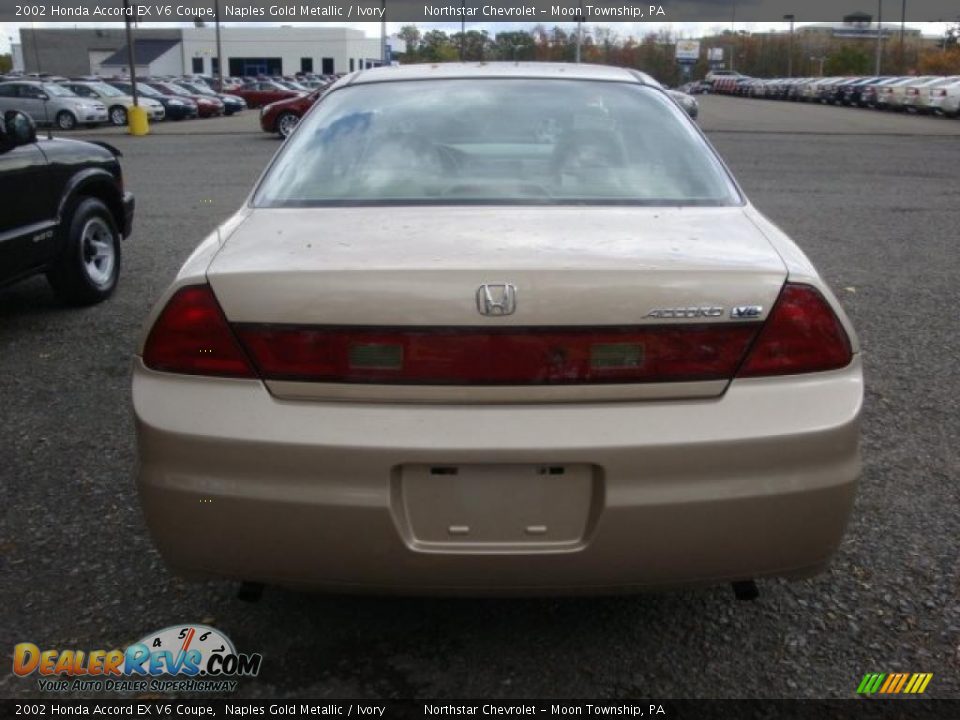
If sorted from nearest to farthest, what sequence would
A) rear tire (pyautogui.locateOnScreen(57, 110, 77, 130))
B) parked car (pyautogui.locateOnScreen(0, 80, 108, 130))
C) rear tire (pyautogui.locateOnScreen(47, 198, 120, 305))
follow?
rear tire (pyautogui.locateOnScreen(47, 198, 120, 305)) → parked car (pyautogui.locateOnScreen(0, 80, 108, 130)) → rear tire (pyautogui.locateOnScreen(57, 110, 77, 130))

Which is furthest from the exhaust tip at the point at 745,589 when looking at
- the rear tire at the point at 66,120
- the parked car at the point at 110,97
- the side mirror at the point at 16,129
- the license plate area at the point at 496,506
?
the parked car at the point at 110,97

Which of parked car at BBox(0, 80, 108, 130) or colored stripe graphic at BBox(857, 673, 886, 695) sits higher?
parked car at BBox(0, 80, 108, 130)

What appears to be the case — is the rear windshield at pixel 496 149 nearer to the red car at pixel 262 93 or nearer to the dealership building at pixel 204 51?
the red car at pixel 262 93

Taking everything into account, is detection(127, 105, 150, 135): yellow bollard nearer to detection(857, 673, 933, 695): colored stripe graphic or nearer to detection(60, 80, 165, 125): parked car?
detection(60, 80, 165, 125): parked car

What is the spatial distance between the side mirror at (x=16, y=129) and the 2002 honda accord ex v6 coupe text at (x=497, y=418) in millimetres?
3468

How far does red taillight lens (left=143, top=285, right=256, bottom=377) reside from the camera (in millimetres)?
2207


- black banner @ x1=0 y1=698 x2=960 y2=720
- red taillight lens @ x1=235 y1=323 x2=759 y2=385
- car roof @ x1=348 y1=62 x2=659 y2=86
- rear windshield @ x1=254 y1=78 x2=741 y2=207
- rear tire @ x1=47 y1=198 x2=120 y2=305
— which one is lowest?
black banner @ x1=0 y1=698 x2=960 y2=720

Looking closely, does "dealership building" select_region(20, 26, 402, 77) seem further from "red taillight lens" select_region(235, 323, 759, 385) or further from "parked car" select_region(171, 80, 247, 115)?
"red taillight lens" select_region(235, 323, 759, 385)

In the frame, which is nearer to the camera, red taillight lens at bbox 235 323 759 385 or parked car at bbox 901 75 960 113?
red taillight lens at bbox 235 323 759 385

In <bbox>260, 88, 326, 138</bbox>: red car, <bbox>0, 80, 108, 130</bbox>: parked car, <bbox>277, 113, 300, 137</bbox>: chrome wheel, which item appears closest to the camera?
<bbox>260, 88, 326, 138</bbox>: red car

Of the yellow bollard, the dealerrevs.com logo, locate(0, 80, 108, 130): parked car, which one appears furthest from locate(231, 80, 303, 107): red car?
the dealerrevs.com logo

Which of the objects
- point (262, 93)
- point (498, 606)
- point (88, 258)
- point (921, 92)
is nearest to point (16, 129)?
point (88, 258)

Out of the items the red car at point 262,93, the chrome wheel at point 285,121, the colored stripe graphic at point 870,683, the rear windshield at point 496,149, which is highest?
the red car at point 262,93

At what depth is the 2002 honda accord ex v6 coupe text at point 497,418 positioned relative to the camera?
A: 2.11 metres
